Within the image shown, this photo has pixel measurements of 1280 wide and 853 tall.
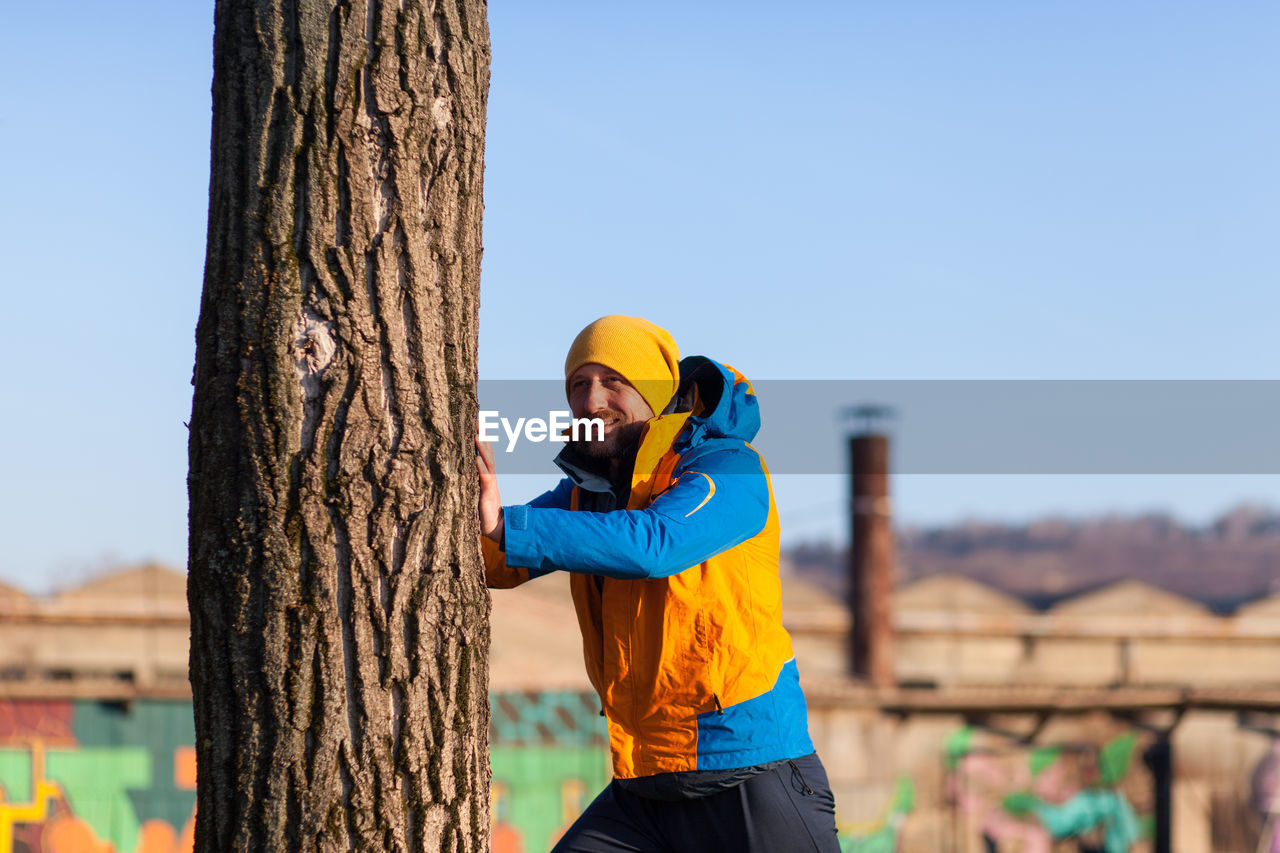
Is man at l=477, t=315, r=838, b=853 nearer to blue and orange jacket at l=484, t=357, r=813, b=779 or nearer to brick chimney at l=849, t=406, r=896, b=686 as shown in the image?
blue and orange jacket at l=484, t=357, r=813, b=779

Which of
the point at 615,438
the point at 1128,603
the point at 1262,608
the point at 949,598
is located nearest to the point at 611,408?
the point at 615,438

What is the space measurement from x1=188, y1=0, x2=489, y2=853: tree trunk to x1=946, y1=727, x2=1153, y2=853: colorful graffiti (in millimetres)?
13137

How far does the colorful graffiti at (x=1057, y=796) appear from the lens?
13641 millimetres

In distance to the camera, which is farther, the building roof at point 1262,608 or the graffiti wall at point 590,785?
the building roof at point 1262,608

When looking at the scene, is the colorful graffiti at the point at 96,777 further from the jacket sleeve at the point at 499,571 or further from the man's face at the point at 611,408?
the man's face at the point at 611,408

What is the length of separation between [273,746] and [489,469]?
0.67 meters

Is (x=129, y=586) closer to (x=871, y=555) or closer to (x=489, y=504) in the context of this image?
(x=871, y=555)

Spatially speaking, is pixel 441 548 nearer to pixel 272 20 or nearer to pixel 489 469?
pixel 489 469

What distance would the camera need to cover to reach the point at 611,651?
254cm

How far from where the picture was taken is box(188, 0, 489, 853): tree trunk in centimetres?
203

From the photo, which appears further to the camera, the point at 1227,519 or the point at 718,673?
the point at 1227,519

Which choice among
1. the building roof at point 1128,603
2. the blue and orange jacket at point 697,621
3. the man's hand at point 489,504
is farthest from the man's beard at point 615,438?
the building roof at point 1128,603

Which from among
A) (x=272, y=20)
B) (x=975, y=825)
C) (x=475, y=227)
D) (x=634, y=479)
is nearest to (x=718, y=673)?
(x=634, y=479)

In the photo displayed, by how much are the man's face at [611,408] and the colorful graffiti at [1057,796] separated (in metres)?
12.7
